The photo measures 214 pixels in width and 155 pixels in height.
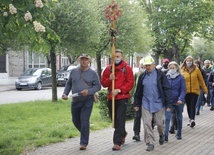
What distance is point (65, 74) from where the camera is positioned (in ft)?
109

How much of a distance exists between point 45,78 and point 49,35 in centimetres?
2373

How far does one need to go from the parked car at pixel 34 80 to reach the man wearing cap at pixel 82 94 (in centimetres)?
2094

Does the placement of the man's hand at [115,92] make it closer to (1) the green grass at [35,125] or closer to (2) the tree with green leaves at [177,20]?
(1) the green grass at [35,125]

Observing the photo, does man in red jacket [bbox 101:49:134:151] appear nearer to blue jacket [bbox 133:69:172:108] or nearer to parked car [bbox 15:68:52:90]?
blue jacket [bbox 133:69:172:108]

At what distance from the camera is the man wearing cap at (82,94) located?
7.66 meters

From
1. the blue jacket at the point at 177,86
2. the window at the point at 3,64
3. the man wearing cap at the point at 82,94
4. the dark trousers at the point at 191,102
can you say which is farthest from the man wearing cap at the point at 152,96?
the window at the point at 3,64

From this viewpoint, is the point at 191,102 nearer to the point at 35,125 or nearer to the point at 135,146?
the point at 135,146

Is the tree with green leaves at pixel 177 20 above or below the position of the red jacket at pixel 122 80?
above

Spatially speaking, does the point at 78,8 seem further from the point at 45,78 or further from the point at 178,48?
the point at 45,78

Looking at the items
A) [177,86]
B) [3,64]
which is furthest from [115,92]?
[3,64]

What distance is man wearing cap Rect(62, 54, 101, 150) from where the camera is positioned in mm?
7660

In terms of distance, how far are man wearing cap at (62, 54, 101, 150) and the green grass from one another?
1.10m

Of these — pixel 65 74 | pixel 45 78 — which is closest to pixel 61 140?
pixel 45 78

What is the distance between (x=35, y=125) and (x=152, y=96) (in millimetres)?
4430
